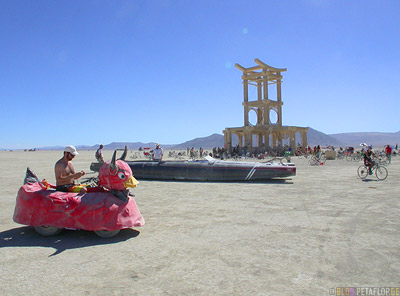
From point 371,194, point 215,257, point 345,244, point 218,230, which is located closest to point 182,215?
point 218,230

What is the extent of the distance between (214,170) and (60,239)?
8.91 metres

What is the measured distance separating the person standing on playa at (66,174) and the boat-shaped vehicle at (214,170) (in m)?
8.42

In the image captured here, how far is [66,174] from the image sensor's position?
632 cm

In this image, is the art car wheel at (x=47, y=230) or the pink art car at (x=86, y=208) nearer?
the pink art car at (x=86, y=208)

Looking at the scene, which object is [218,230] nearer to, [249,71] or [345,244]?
[345,244]

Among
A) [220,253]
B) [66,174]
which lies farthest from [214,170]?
[220,253]

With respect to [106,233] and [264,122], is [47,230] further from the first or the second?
[264,122]

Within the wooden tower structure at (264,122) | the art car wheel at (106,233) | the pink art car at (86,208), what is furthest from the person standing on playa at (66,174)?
the wooden tower structure at (264,122)

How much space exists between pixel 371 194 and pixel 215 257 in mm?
7462

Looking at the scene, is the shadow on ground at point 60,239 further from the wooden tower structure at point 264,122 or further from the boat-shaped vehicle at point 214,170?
the wooden tower structure at point 264,122

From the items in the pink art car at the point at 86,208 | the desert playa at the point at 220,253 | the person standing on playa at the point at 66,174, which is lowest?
the desert playa at the point at 220,253

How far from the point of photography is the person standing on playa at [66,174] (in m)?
6.23

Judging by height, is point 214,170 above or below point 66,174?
below

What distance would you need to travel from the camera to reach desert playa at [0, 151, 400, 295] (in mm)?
4004
